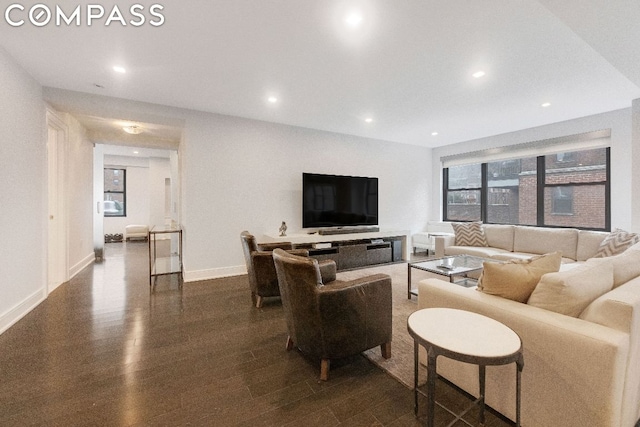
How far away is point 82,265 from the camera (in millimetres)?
5078

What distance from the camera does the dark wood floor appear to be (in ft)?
5.10

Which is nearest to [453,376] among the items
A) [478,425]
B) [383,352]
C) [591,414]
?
[478,425]

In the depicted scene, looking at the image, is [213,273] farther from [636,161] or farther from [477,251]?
[636,161]

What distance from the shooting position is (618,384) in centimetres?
116

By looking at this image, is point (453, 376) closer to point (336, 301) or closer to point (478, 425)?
point (478, 425)

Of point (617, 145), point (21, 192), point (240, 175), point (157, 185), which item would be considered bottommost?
point (21, 192)

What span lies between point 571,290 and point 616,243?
10.1 ft

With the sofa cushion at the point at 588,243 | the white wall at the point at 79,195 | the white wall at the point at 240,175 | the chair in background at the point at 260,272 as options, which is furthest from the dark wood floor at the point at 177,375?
the sofa cushion at the point at 588,243

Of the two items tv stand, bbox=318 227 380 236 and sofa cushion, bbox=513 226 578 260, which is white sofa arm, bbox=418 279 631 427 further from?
tv stand, bbox=318 227 380 236

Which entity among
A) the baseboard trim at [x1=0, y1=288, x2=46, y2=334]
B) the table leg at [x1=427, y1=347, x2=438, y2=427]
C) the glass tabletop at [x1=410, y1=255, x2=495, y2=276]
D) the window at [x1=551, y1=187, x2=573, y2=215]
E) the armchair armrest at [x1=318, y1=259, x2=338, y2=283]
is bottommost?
the baseboard trim at [x1=0, y1=288, x2=46, y2=334]

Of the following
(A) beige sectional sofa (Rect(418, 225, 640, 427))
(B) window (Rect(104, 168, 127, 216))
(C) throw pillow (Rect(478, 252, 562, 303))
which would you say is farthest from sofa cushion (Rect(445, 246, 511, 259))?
(B) window (Rect(104, 168, 127, 216))

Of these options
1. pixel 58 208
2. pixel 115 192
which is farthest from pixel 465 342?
pixel 115 192

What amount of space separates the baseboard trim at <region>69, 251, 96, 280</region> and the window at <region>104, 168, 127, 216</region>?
3.99 m

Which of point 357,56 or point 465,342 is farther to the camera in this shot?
point 357,56
